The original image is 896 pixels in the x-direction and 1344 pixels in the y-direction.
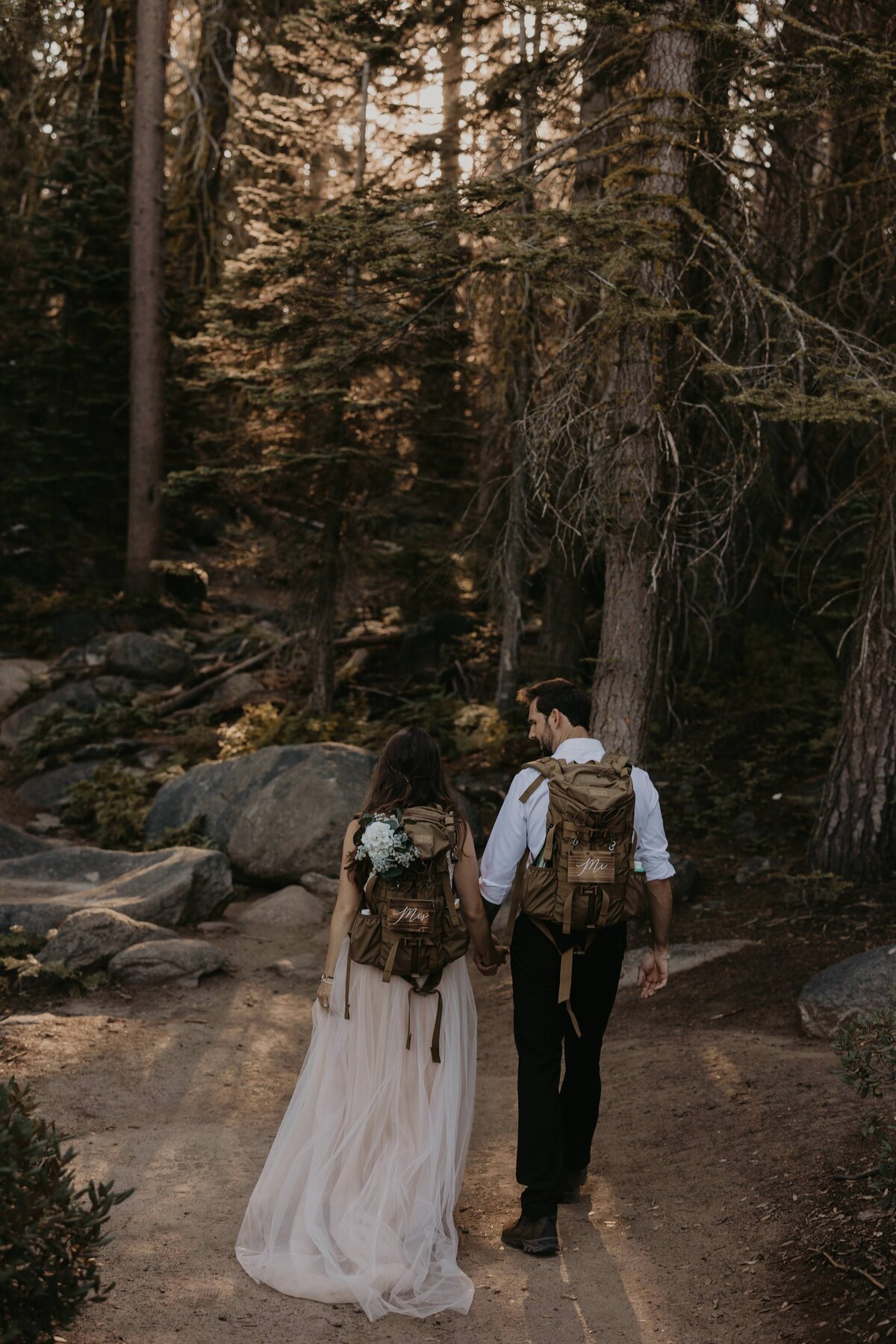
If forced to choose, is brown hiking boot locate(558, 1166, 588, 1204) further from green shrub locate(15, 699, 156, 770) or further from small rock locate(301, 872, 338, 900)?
green shrub locate(15, 699, 156, 770)

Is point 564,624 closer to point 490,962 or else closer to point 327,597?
point 327,597

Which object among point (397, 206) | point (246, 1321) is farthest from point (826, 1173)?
point (397, 206)

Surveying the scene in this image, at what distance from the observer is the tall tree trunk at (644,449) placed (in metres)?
8.36

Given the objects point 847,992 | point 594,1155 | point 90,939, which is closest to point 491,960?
point 594,1155

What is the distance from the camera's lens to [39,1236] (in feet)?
10.1

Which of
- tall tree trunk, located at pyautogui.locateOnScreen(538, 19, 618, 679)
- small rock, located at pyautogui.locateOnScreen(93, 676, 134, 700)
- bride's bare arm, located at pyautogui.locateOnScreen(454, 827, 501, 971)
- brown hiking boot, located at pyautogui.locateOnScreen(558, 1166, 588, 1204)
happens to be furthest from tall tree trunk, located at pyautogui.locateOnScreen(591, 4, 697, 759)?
small rock, located at pyautogui.locateOnScreen(93, 676, 134, 700)

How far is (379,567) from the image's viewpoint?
15.4m

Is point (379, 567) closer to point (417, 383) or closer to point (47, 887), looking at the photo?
point (417, 383)

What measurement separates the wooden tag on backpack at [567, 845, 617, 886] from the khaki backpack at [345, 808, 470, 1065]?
1.60ft

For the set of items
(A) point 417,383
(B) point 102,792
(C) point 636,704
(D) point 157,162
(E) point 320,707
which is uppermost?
(D) point 157,162

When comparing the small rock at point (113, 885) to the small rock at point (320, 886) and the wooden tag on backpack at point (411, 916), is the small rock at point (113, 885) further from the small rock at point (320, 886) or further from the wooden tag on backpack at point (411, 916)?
the wooden tag on backpack at point (411, 916)

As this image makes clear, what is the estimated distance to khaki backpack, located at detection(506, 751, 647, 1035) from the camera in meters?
4.54

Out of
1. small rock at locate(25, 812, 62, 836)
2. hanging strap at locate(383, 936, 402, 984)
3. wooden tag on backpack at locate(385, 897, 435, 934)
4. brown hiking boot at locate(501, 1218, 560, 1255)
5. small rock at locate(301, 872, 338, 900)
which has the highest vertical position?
wooden tag on backpack at locate(385, 897, 435, 934)

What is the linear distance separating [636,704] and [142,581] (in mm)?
13226
